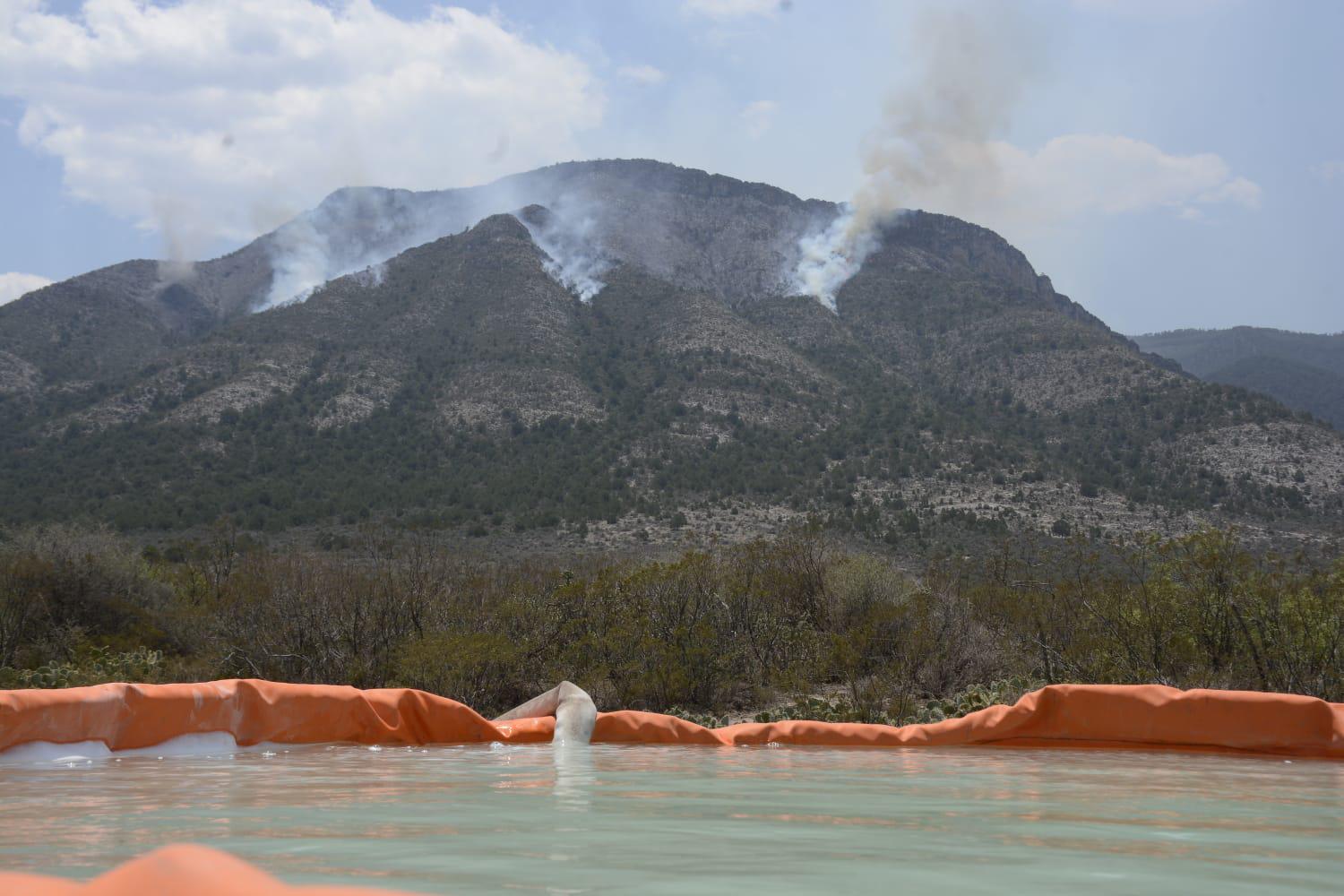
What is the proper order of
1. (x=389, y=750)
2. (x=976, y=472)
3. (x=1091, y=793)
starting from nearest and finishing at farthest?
(x=1091, y=793)
(x=389, y=750)
(x=976, y=472)

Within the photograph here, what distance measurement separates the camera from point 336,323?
200 ft

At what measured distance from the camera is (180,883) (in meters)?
1.96

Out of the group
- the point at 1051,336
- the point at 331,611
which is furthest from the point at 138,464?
the point at 1051,336

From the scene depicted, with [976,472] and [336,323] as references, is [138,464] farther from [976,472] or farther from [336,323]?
[976,472]

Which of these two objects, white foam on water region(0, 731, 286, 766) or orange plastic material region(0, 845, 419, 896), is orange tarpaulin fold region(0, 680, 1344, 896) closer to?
white foam on water region(0, 731, 286, 766)

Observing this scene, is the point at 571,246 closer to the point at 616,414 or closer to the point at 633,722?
the point at 616,414

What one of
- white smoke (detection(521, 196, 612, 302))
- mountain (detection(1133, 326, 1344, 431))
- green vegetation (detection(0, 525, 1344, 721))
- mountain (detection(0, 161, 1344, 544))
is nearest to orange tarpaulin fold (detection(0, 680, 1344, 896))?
green vegetation (detection(0, 525, 1344, 721))

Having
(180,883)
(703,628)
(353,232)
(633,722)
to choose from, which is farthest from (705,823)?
(353,232)

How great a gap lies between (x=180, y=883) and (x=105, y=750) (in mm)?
5951

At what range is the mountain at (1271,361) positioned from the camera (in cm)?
9044

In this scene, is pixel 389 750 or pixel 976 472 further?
pixel 976 472

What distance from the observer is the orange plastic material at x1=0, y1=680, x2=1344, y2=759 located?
713 centimetres

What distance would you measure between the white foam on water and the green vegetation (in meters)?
5.39

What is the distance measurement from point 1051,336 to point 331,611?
52.5m
